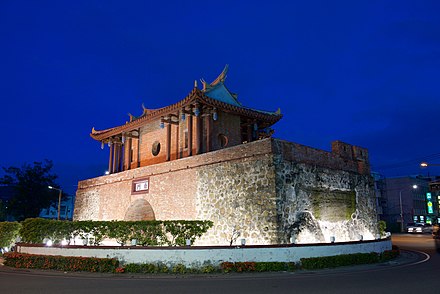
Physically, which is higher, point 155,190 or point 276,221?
Result: point 155,190

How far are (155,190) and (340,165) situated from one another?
392 inches

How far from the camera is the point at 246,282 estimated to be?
31.3ft

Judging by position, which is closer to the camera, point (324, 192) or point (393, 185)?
point (324, 192)

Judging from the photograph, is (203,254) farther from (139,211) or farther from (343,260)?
(139,211)

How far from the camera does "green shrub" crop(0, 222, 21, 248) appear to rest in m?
17.7

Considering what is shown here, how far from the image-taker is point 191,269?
37.3 feet

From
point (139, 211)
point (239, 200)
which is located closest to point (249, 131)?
point (239, 200)

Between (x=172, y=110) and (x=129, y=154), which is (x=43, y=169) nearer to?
(x=129, y=154)

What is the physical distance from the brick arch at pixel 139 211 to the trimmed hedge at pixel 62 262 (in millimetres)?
7793

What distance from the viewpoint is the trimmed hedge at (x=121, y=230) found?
14117mm

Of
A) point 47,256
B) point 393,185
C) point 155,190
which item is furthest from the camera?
point 393,185

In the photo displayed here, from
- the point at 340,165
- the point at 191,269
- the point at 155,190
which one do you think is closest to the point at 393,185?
the point at 340,165

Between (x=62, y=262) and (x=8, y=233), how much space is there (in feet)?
24.7

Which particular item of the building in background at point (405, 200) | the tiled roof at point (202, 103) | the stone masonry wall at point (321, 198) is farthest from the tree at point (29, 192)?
the building in background at point (405, 200)
